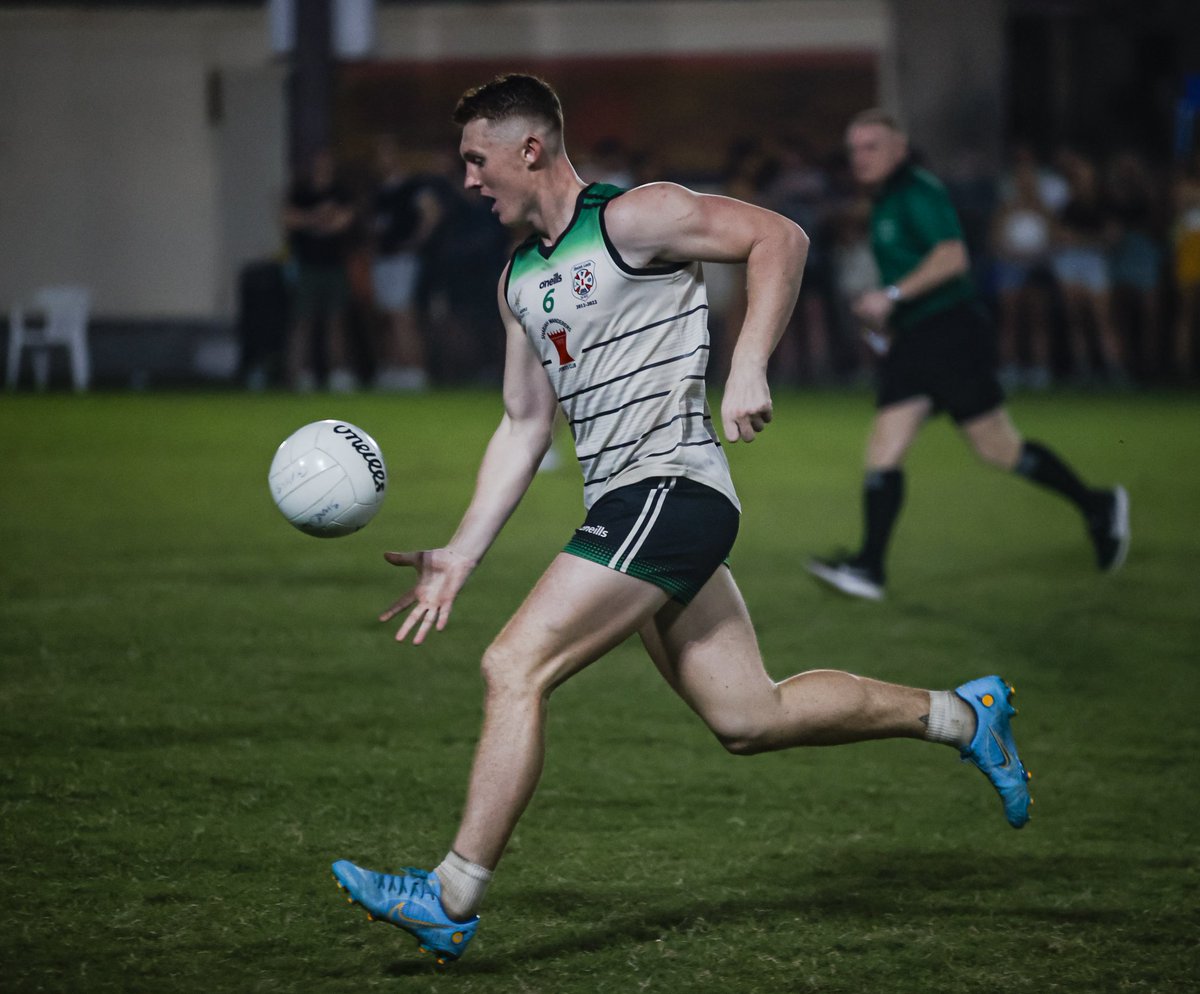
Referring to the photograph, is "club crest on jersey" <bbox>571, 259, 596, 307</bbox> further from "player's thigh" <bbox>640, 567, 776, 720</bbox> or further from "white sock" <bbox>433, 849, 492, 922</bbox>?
"white sock" <bbox>433, 849, 492, 922</bbox>

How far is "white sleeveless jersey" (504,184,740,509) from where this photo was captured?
4.55 meters

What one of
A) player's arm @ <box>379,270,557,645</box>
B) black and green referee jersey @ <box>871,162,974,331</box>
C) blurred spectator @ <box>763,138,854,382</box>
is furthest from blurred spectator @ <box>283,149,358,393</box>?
player's arm @ <box>379,270,557,645</box>

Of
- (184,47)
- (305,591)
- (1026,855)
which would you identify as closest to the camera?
(1026,855)

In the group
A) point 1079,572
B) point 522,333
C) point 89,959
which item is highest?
point 522,333

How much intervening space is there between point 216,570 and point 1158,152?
70.9 ft

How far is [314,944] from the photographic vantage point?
4414 mm

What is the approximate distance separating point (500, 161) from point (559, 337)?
0.45 m

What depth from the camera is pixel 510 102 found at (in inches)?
181

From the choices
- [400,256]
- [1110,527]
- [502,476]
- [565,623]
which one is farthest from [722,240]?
[400,256]

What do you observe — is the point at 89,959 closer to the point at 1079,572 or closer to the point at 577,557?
the point at 577,557

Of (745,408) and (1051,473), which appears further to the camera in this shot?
(1051,473)

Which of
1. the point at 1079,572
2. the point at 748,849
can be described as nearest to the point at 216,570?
the point at 1079,572

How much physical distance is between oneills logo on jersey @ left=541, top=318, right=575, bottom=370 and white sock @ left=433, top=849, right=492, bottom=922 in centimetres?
125

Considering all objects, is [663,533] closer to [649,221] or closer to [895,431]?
[649,221]
